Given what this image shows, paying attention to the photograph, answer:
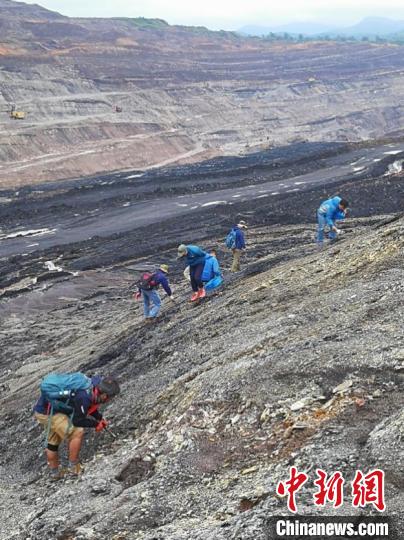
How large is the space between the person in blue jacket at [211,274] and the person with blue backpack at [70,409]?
205 inches

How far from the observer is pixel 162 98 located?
69.6 metres

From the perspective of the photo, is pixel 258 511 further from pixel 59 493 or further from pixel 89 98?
pixel 89 98

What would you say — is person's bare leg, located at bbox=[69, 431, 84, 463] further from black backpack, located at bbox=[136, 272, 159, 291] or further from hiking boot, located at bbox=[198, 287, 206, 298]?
hiking boot, located at bbox=[198, 287, 206, 298]

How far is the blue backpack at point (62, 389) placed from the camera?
710 cm

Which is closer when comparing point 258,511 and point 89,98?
point 258,511

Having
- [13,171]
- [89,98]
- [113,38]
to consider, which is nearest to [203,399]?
[13,171]

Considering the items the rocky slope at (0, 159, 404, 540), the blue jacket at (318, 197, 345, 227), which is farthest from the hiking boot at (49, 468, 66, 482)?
the blue jacket at (318, 197, 345, 227)

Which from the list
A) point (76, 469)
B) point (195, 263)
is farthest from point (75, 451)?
point (195, 263)

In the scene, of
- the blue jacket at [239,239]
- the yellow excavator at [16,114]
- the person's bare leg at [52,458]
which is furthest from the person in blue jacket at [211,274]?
the yellow excavator at [16,114]

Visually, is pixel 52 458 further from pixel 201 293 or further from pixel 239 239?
pixel 239 239

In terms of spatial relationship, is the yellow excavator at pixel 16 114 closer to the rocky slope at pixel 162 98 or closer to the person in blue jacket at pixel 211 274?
the rocky slope at pixel 162 98

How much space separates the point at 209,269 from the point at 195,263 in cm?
32

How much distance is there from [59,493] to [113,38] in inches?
3624

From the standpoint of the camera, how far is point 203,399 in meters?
7.47
